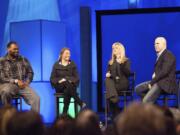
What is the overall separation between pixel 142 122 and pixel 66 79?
227 inches

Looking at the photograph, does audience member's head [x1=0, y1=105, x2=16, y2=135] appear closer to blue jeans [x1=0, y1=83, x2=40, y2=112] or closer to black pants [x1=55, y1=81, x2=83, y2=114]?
blue jeans [x1=0, y1=83, x2=40, y2=112]

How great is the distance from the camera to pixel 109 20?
8.68m

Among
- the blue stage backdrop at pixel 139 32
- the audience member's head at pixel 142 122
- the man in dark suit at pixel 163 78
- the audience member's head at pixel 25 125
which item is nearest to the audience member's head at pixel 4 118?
the audience member's head at pixel 25 125

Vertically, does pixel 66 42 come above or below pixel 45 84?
above

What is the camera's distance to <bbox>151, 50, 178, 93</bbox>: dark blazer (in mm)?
6527

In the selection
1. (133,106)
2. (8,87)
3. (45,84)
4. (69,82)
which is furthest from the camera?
(45,84)

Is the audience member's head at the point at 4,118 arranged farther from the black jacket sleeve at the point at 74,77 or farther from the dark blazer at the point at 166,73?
the black jacket sleeve at the point at 74,77

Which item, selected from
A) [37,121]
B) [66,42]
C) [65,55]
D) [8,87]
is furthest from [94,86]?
[37,121]

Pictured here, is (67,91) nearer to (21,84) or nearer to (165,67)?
(21,84)

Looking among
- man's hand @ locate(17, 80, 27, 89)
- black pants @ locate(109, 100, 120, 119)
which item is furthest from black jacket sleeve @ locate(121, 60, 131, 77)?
man's hand @ locate(17, 80, 27, 89)

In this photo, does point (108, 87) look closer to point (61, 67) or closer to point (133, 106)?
point (61, 67)

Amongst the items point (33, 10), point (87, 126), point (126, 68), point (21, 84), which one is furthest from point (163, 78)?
point (87, 126)

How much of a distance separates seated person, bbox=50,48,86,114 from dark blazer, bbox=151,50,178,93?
1.42 meters

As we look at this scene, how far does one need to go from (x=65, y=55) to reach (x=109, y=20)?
1457 millimetres
